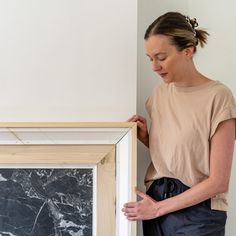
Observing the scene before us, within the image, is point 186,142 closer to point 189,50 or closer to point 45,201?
point 189,50

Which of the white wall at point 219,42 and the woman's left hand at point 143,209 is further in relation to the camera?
the white wall at point 219,42

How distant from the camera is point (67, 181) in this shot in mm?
1295

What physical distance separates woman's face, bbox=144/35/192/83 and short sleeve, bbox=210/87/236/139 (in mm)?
138

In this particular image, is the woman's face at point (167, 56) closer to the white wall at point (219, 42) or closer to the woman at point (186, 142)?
the woman at point (186, 142)

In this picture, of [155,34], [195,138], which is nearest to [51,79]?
[155,34]

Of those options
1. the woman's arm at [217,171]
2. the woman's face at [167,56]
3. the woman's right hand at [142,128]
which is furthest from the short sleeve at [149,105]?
the woman's arm at [217,171]

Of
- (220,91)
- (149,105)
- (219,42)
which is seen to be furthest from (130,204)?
(219,42)

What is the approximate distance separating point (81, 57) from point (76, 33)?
84 millimetres

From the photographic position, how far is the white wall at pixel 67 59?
1.29 m

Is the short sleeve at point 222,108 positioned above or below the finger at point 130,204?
above

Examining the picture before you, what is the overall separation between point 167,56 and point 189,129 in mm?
233

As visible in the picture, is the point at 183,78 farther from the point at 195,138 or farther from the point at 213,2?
the point at 213,2

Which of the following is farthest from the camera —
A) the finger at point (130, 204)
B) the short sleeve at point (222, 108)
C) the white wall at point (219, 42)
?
the white wall at point (219, 42)

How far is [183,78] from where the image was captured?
3.92 feet
